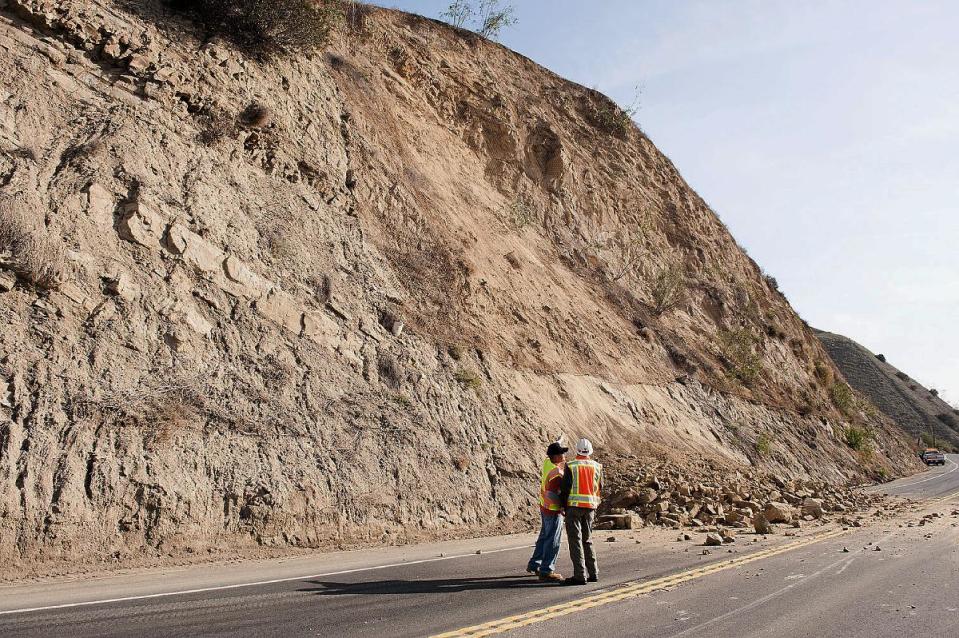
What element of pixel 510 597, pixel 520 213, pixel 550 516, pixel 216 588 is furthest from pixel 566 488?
pixel 520 213

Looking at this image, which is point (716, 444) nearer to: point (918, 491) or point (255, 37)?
point (918, 491)

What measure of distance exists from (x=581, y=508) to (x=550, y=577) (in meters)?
0.88

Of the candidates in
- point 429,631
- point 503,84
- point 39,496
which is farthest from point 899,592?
point 503,84

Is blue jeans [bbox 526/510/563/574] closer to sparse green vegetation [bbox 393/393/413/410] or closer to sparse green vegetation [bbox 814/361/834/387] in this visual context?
sparse green vegetation [bbox 393/393/413/410]

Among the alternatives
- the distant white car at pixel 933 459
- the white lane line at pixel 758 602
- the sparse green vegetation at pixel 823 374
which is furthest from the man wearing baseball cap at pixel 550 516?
the distant white car at pixel 933 459

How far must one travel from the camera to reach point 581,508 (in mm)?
7934

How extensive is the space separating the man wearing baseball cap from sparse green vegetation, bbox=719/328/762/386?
68.0ft

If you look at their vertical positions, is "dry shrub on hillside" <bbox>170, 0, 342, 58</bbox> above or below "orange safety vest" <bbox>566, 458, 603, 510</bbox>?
above

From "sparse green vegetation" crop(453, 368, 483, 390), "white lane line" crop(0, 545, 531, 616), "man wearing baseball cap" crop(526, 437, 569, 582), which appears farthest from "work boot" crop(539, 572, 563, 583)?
"sparse green vegetation" crop(453, 368, 483, 390)

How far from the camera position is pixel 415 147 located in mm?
22578

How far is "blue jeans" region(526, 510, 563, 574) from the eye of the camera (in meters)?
7.96

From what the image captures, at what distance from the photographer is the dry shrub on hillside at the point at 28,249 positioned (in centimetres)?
1031

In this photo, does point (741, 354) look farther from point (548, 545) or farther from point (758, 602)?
point (758, 602)

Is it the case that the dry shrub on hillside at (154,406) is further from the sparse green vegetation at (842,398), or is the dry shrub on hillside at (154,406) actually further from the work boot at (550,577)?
the sparse green vegetation at (842,398)
